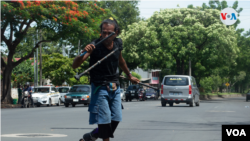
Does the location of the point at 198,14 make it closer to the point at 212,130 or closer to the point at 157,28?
the point at 157,28

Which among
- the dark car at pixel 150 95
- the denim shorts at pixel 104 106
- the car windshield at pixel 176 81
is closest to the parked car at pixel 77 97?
the car windshield at pixel 176 81

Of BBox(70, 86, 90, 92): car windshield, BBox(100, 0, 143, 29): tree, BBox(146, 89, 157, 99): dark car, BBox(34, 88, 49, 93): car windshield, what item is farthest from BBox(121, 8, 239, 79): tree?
BBox(100, 0, 143, 29): tree

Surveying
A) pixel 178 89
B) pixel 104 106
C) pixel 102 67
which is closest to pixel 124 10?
pixel 178 89

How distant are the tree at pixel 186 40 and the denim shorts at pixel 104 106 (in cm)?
3458

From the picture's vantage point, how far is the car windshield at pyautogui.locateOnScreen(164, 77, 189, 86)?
24.5 metres

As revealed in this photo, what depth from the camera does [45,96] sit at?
3047cm

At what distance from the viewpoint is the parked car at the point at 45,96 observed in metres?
30.2

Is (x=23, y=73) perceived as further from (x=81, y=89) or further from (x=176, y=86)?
(x=176, y=86)

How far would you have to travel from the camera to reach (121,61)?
6199 mm

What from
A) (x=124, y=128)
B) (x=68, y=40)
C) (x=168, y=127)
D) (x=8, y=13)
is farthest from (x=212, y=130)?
(x=68, y=40)

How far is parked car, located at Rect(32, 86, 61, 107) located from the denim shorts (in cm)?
2504

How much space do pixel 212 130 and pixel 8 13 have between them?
17654 mm

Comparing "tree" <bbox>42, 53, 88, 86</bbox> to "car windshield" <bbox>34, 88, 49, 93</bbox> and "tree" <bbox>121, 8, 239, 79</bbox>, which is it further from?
"car windshield" <bbox>34, 88, 49, 93</bbox>

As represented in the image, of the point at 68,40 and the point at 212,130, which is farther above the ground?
the point at 68,40
